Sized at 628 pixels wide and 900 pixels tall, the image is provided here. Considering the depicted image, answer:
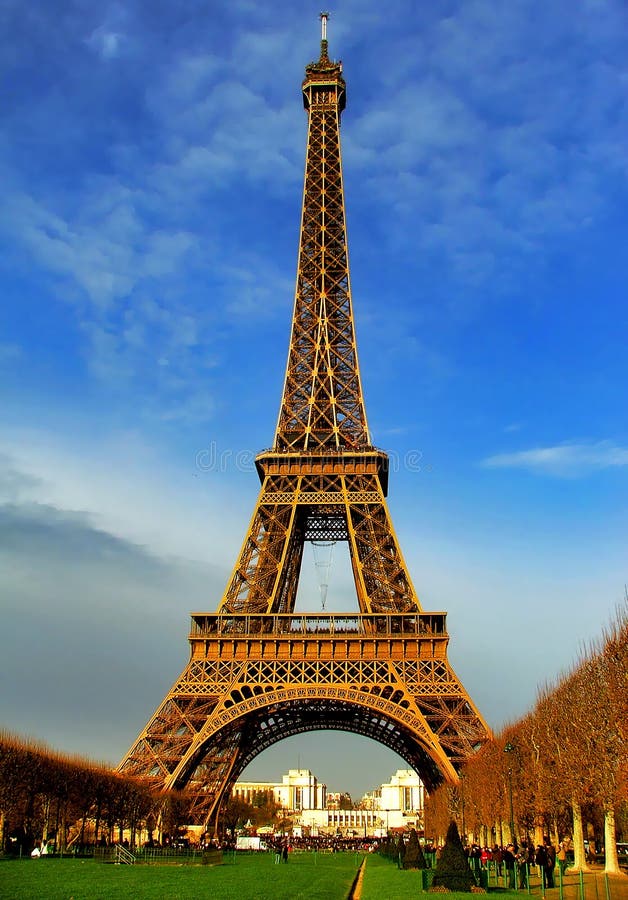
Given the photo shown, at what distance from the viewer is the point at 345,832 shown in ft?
458

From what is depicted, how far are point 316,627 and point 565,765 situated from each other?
20.2 m

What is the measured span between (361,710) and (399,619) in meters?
10.7

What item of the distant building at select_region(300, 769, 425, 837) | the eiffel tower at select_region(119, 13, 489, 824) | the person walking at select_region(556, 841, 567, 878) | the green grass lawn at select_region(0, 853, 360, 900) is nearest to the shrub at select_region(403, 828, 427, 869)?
the green grass lawn at select_region(0, 853, 360, 900)

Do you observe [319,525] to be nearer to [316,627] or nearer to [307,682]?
[316,627]

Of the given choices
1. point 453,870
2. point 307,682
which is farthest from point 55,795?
point 453,870

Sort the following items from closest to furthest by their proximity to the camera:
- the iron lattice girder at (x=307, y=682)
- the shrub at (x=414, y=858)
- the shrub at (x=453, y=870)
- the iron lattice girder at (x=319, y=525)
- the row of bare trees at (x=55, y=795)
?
the shrub at (x=453, y=870)
the shrub at (x=414, y=858)
the row of bare trees at (x=55, y=795)
the iron lattice girder at (x=307, y=682)
the iron lattice girder at (x=319, y=525)

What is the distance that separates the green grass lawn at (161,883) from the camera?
69.2 ft

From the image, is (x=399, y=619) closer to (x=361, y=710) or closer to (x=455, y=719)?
(x=455, y=719)

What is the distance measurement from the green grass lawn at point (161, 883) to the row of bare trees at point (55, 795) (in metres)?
5.32

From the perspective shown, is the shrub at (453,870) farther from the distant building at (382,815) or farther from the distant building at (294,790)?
the distant building at (294,790)

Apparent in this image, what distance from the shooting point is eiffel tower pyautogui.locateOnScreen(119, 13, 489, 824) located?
155 ft

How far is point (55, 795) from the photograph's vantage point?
42.7 meters

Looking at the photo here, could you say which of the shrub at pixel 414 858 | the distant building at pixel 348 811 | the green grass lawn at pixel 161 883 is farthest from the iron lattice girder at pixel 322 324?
the distant building at pixel 348 811

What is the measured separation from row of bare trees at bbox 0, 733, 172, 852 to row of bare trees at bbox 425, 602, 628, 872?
18.2 metres
